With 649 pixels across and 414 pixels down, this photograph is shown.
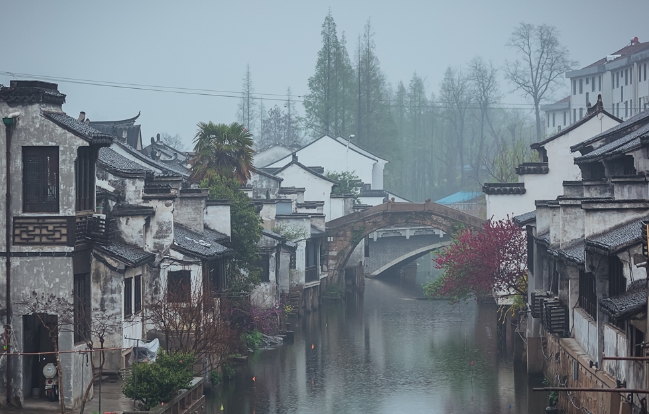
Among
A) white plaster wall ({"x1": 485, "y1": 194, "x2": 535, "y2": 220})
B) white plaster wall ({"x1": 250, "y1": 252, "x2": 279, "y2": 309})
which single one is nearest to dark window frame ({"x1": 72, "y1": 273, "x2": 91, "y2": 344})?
white plaster wall ({"x1": 250, "y1": 252, "x2": 279, "y2": 309})

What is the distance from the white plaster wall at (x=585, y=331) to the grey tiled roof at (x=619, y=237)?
292 centimetres

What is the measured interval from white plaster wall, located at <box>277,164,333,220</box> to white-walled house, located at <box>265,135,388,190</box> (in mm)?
14722

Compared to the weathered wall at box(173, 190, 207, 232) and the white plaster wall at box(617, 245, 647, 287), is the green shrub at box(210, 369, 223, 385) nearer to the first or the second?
the weathered wall at box(173, 190, 207, 232)

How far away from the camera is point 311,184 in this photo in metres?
88.2

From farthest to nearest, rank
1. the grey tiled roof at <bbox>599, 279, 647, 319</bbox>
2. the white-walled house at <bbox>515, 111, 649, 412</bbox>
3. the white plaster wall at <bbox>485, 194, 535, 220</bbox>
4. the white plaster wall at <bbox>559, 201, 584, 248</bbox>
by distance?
the white plaster wall at <bbox>485, 194, 535, 220</bbox> → the white plaster wall at <bbox>559, 201, 584, 248</bbox> → the white-walled house at <bbox>515, 111, 649, 412</bbox> → the grey tiled roof at <bbox>599, 279, 647, 319</bbox>

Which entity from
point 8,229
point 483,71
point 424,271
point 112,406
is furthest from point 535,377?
point 483,71

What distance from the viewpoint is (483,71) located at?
140875 millimetres

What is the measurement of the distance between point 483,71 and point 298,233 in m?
78.9

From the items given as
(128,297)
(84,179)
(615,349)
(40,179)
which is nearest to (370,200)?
(128,297)

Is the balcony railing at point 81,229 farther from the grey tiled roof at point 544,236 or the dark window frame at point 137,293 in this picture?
the grey tiled roof at point 544,236

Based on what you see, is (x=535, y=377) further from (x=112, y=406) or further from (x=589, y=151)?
(x=112, y=406)

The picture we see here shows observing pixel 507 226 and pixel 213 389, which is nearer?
pixel 213 389

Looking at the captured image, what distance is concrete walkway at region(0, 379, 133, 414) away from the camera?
29.1 metres

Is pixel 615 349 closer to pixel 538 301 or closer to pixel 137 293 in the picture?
pixel 538 301
